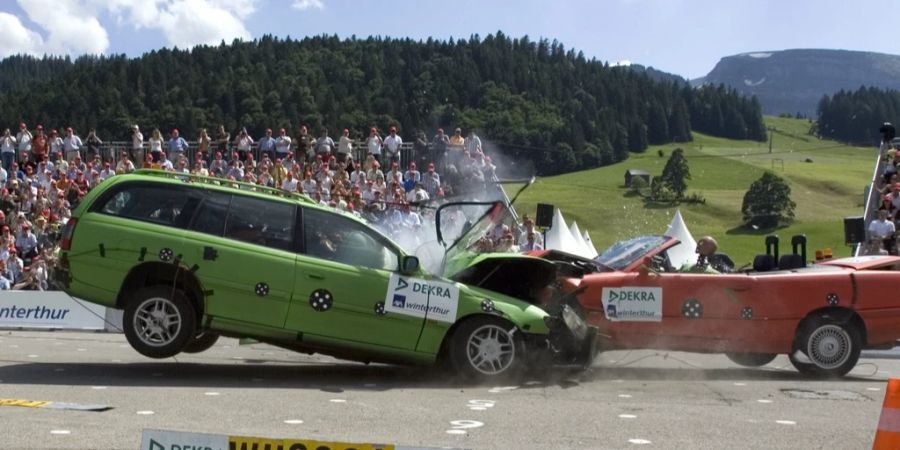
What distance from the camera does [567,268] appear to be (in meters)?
11.8

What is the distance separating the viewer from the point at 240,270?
1002cm

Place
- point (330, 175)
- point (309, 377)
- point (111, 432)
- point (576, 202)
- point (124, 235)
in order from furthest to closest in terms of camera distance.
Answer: point (576, 202), point (330, 175), point (309, 377), point (124, 235), point (111, 432)

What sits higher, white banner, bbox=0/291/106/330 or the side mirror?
the side mirror

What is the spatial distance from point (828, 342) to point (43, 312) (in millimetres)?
12520

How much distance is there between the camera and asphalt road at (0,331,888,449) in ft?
25.0

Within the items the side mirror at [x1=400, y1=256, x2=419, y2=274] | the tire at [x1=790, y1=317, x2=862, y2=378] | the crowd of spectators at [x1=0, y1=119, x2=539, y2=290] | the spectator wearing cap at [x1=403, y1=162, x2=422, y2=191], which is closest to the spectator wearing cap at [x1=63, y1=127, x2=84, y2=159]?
the crowd of spectators at [x1=0, y1=119, x2=539, y2=290]

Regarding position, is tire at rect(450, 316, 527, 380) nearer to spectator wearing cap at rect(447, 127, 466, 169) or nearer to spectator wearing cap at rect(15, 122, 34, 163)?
spectator wearing cap at rect(447, 127, 466, 169)

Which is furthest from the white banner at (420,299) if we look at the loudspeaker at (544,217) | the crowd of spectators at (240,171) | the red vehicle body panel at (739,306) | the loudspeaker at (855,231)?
the loudspeaker at (855,231)

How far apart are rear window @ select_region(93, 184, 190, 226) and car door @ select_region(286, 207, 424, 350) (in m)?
1.21

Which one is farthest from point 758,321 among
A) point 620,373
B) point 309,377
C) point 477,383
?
point 309,377

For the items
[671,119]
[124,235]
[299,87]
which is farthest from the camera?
[671,119]

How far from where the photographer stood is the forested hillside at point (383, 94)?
215ft

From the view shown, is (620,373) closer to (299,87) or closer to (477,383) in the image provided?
(477,383)

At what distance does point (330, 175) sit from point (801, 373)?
14.5 metres
